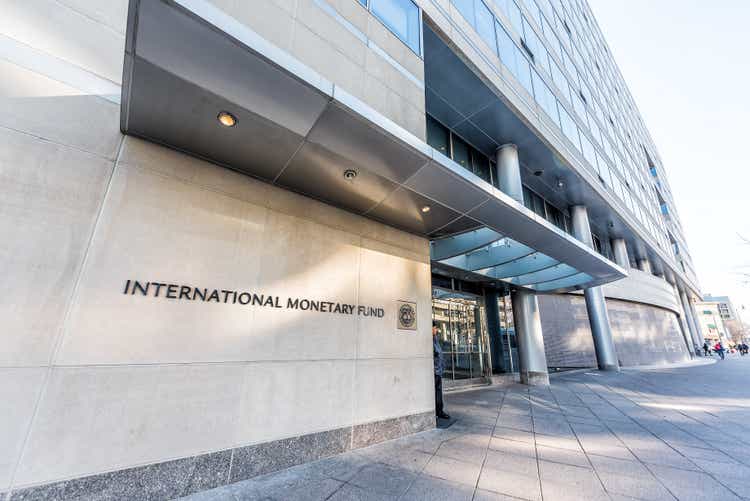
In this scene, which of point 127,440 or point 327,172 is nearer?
point 127,440

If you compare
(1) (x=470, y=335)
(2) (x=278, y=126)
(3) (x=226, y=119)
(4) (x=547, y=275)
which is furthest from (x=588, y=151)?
(3) (x=226, y=119)

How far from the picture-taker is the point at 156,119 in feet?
12.3

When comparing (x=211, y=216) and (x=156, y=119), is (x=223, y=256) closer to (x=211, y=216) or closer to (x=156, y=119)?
(x=211, y=216)

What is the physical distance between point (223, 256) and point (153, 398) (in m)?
1.86

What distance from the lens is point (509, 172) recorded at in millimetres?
11078

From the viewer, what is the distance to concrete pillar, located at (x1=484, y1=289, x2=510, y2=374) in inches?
563

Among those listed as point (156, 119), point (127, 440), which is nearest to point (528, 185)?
point (156, 119)

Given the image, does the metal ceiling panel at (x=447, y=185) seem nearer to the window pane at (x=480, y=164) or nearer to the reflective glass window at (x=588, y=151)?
the window pane at (x=480, y=164)

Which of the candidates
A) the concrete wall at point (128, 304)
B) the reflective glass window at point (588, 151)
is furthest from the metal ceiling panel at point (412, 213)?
the reflective glass window at point (588, 151)

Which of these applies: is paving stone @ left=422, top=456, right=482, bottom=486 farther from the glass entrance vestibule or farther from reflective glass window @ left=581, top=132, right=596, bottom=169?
reflective glass window @ left=581, top=132, right=596, bottom=169

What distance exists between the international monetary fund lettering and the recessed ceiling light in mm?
2134

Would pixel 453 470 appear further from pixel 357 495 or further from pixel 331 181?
pixel 331 181

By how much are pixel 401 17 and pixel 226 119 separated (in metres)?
5.08

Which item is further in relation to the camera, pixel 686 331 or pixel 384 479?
pixel 686 331
